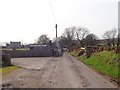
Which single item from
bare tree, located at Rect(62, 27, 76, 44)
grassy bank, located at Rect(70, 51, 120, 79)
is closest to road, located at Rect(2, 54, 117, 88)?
grassy bank, located at Rect(70, 51, 120, 79)

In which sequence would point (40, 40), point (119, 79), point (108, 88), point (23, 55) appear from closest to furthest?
point (108, 88) < point (119, 79) < point (23, 55) < point (40, 40)

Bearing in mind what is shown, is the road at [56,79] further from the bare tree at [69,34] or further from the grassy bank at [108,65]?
the bare tree at [69,34]

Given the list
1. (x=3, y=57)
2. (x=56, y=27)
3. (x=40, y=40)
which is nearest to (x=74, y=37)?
(x=40, y=40)

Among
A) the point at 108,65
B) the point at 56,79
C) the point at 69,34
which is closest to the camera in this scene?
the point at 56,79

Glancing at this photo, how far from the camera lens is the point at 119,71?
760 inches

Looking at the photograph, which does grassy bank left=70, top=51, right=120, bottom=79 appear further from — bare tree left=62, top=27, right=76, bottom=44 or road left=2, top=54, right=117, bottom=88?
bare tree left=62, top=27, right=76, bottom=44

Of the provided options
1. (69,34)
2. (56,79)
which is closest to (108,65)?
(56,79)

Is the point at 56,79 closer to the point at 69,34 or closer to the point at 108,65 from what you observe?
the point at 108,65

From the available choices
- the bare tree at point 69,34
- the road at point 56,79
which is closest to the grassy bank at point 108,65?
the road at point 56,79

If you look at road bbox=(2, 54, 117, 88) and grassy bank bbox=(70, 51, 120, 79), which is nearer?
road bbox=(2, 54, 117, 88)

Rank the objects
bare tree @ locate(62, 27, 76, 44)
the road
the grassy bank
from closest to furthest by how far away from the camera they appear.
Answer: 1. the road
2. the grassy bank
3. bare tree @ locate(62, 27, 76, 44)

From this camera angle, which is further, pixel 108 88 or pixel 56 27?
pixel 56 27

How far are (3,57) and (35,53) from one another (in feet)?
146

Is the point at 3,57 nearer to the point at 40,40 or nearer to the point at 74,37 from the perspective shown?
the point at 74,37
